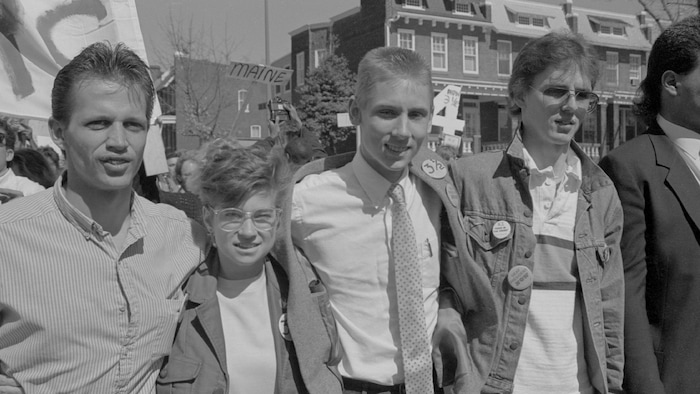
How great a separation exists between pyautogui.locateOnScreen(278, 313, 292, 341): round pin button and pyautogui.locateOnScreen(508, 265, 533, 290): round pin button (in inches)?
37.1

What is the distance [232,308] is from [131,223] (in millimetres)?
537

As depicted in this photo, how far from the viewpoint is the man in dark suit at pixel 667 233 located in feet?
9.13

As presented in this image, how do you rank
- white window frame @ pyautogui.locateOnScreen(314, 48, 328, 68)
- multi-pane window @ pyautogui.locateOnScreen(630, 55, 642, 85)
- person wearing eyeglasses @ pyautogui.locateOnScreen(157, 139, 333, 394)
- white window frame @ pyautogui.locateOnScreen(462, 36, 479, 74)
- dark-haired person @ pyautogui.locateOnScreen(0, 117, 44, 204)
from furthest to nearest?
multi-pane window @ pyautogui.locateOnScreen(630, 55, 642, 85) → white window frame @ pyautogui.locateOnScreen(314, 48, 328, 68) → white window frame @ pyautogui.locateOnScreen(462, 36, 479, 74) → dark-haired person @ pyautogui.locateOnScreen(0, 117, 44, 204) → person wearing eyeglasses @ pyautogui.locateOnScreen(157, 139, 333, 394)

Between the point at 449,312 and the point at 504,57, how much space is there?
33523 mm

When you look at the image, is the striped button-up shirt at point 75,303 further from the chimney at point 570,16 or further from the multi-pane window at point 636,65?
the multi-pane window at point 636,65

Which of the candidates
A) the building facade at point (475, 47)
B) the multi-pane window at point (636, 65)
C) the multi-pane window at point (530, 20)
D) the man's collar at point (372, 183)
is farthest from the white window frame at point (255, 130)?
the man's collar at point (372, 183)

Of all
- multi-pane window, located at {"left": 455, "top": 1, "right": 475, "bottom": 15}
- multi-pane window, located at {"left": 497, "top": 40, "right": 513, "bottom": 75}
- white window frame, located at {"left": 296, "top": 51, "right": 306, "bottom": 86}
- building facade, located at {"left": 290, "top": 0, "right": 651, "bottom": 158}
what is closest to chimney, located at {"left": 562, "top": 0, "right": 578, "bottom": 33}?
building facade, located at {"left": 290, "top": 0, "right": 651, "bottom": 158}

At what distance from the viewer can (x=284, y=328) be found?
8.74 ft

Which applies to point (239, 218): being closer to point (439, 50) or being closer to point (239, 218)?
point (239, 218)

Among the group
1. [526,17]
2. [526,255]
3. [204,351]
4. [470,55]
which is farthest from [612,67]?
[204,351]

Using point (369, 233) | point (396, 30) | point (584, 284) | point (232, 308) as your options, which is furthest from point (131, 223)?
point (396, 30)

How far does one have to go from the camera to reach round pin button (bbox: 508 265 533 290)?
2734 mm

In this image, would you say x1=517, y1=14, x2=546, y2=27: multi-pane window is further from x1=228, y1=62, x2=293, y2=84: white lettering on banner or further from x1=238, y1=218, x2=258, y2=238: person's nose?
x1=238, y1=218, x2=258, y2=238: person's nose

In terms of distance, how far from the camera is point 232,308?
2699 millimetres
